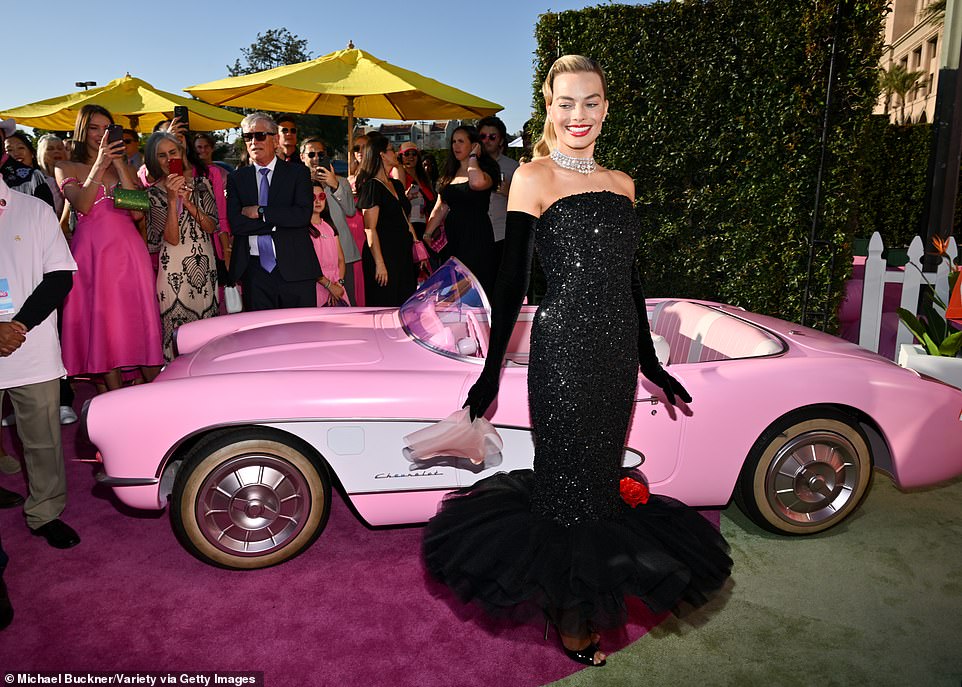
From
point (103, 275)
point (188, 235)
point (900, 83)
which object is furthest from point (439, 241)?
point (900, 83)

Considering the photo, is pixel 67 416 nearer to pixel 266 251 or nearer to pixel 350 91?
pixel 266 251

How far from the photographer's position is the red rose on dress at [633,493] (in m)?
2.53

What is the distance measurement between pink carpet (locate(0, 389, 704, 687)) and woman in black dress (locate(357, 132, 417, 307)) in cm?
268

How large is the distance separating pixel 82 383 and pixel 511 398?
4915 millimetres

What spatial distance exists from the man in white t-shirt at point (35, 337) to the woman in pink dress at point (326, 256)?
2.01 metres

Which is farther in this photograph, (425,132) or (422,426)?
(425,132)

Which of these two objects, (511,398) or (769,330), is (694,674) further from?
(769,330)

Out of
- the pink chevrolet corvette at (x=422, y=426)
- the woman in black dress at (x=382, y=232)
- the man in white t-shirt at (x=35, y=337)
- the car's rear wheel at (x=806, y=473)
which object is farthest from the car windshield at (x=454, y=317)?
the woman in black dress at (x=382, y=232)

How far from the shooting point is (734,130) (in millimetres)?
6258

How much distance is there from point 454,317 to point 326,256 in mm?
2205

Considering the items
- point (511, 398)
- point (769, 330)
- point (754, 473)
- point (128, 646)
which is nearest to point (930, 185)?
point (769, 330)

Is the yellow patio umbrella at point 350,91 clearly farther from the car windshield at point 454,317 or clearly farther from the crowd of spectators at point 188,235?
the car windshield at point 454,317

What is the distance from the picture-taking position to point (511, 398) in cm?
324

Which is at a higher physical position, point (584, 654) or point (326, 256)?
point (326, 256)
